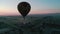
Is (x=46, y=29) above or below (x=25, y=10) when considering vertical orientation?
below

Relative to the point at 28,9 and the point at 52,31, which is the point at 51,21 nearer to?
the point at 52,31

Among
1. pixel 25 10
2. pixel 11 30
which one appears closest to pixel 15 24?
pixel 11 30

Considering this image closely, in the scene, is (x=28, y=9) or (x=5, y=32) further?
(x=5, y=32)

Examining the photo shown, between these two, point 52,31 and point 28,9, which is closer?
point 28,9

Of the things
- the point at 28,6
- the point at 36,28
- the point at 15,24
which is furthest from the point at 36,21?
the point at 28,6

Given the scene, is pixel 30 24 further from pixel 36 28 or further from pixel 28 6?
pixel 28 6

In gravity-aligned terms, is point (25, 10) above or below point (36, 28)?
above
